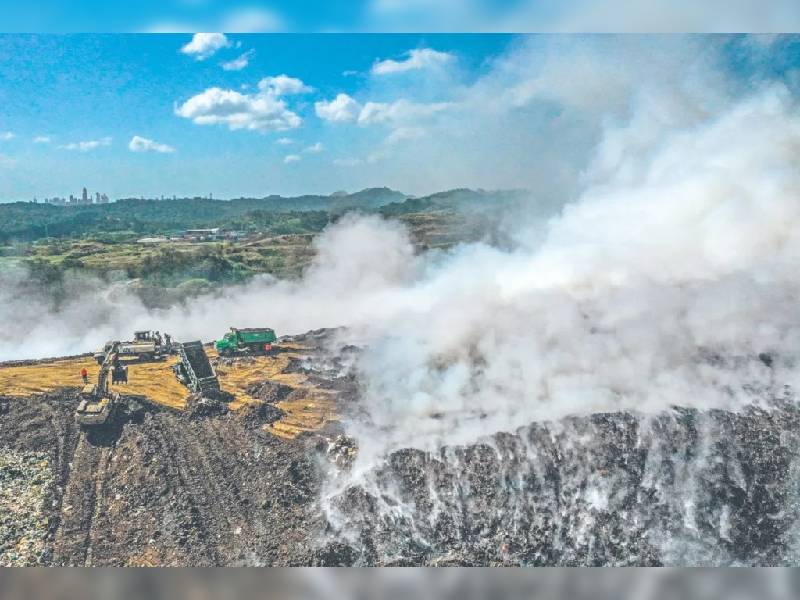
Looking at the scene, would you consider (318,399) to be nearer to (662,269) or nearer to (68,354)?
(68,354)

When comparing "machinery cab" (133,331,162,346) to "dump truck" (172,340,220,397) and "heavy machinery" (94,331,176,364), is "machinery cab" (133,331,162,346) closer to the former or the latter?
"heavy machinery" (94,331,176,364)

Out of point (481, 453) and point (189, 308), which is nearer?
point (481, 453)

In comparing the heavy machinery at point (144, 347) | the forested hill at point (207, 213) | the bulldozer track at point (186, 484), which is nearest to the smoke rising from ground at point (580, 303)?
the heavy machinery at point (144, 347)

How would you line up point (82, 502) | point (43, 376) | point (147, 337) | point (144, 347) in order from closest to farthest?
point (82, 502), point (43, 376), point (144, 347), point (147, 337)

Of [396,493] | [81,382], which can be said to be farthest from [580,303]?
[81,382]

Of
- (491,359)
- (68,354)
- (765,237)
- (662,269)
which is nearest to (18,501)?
(68,354)

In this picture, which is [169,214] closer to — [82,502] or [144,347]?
[144,347]

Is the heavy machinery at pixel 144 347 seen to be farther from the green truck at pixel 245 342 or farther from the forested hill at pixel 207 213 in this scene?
the forested hill at pixel 207 213
